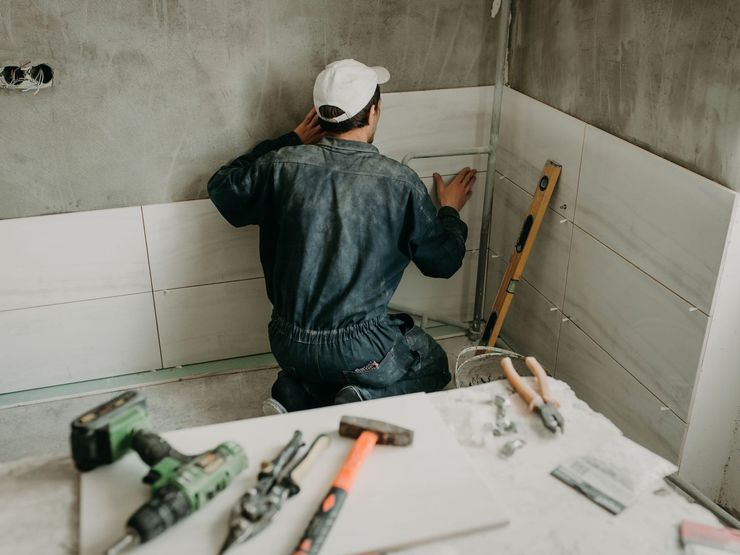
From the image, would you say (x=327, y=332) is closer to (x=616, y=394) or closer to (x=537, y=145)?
(x=616, y=394)

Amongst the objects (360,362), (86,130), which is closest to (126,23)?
(86,130)

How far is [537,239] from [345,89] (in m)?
0.98

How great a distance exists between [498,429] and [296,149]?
1102mm

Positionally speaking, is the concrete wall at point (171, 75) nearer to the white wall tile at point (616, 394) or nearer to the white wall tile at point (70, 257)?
the white wall tile at point (70, 257)

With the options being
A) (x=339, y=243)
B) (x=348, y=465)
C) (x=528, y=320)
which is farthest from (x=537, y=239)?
(x=348, y=465)

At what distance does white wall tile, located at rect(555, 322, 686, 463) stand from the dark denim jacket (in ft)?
2.27

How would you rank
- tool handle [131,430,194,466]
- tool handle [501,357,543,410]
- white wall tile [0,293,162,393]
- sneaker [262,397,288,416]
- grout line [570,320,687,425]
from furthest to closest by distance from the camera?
white wall tile [0,293,162,393] < sneaker [262,397,288,416] < grout line [570,320,687,425] < tool handle [501,357,543,410] < tool handle [131,430,194,466]

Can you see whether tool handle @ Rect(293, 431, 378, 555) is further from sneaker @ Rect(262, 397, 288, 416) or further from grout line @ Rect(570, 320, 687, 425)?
grout line @ Rect(570, 320, 687, 425)

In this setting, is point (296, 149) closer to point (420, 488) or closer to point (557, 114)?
point (557, 114)

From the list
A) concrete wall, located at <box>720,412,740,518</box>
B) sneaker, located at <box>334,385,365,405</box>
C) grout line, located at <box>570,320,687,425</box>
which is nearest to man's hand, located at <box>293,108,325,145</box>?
sneaker, located at <box>334,385,365,405</box>

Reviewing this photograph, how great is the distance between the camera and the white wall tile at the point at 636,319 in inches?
81.2

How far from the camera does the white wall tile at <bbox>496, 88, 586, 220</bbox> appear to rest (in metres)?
2.48

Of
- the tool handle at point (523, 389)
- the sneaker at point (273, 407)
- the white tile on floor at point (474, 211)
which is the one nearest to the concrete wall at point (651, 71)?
the white tile on floor at point (474, 211)

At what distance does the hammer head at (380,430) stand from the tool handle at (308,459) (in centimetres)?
5
